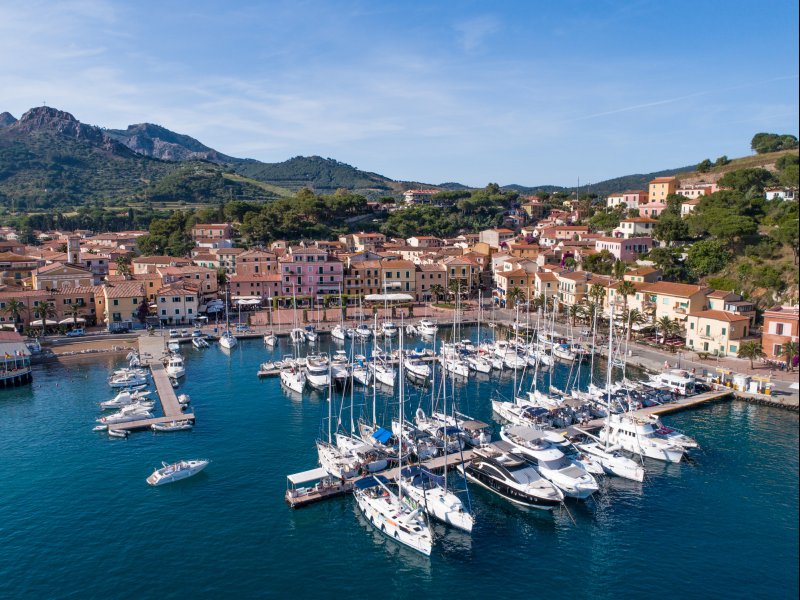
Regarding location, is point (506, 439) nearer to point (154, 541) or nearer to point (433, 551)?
point (433, 551)

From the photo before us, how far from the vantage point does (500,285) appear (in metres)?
74.9

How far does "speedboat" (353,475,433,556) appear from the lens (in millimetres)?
22531

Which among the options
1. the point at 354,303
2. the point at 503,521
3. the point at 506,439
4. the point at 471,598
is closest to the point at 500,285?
the point at 354,303

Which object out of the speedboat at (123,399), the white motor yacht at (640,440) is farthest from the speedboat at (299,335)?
the white motor yacht at (640,440)

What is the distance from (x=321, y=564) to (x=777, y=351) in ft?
103

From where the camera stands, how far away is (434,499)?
24625mm

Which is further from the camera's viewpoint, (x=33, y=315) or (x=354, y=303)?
(x=354, y=303)

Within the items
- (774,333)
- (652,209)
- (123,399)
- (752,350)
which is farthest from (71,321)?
(652,209)

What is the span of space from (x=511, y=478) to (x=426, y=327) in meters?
34.2

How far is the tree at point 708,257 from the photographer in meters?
60.4

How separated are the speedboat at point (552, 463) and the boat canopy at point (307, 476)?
31.6 feet

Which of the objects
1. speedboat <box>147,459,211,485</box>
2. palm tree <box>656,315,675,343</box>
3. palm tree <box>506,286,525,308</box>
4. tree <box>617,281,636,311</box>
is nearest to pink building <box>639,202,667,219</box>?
palm tree <box>506,286,525,308</box>

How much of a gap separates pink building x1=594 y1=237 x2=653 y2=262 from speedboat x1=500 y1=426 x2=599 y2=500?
1943 inches

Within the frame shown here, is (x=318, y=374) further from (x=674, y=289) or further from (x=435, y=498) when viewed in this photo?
(x=674, y=289)
